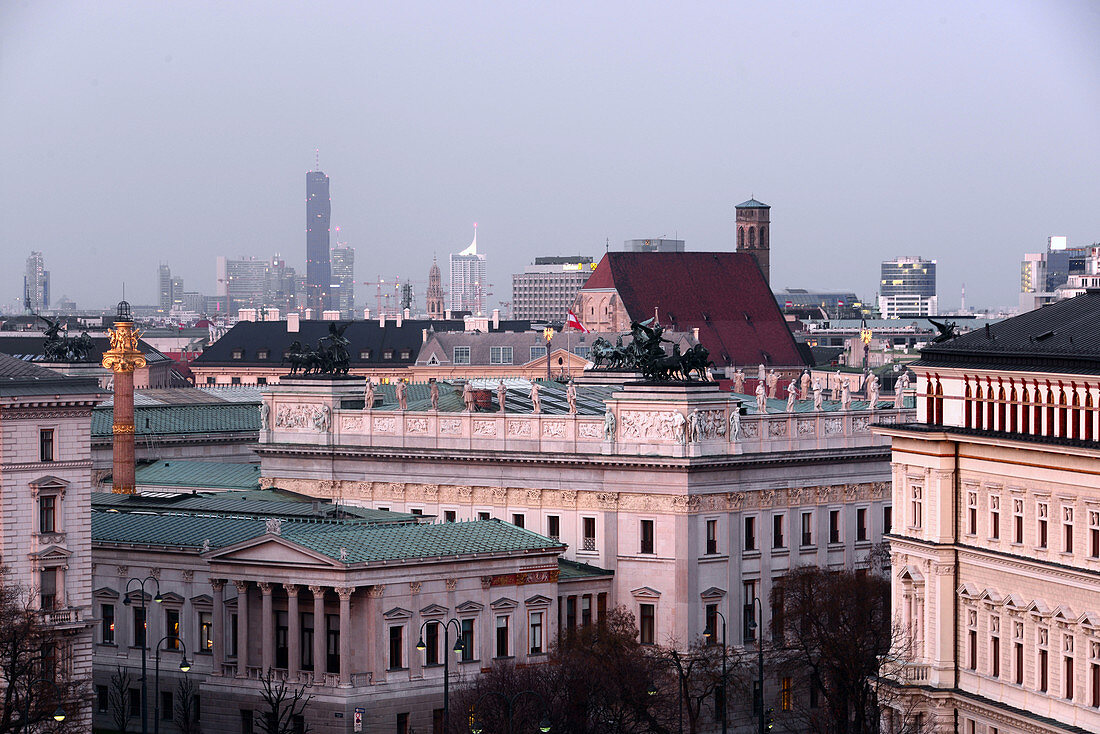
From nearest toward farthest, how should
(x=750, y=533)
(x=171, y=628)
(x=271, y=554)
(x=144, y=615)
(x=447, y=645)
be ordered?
(x=447, y=645)
(x=271, y=554)
(x=144, y=615)
(x=171, y=628)
(x=750, y=533)

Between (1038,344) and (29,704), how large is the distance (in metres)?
38.4

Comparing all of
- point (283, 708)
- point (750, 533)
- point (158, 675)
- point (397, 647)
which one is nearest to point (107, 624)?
point (158, 675)

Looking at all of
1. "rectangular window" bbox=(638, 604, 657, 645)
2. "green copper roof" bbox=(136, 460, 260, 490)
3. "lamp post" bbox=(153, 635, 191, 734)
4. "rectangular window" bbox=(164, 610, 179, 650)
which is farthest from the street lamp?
"green copper roof" bbox=(136, 460, 260, 490)

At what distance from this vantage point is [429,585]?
378 feet

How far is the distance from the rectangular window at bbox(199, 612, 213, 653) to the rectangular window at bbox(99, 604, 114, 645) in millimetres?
5637

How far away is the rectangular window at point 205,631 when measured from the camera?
394 feet

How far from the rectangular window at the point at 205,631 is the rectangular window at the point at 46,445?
15261 mm

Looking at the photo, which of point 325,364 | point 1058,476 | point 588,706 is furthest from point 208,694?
point 1058,476

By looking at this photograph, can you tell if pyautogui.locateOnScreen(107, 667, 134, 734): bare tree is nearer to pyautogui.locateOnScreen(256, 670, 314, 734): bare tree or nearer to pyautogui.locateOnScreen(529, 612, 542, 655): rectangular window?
pyautogui.locateOnScreen(256, 670, 314, 734): bare tree

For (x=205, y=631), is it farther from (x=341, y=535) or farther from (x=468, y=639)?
(x=468, y=639)

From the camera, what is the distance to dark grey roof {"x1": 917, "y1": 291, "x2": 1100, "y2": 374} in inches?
3656

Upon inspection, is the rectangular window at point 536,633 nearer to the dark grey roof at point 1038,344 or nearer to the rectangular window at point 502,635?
the rectangular window at point 502,635

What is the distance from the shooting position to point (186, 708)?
11788cm

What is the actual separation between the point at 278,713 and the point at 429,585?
833cm
